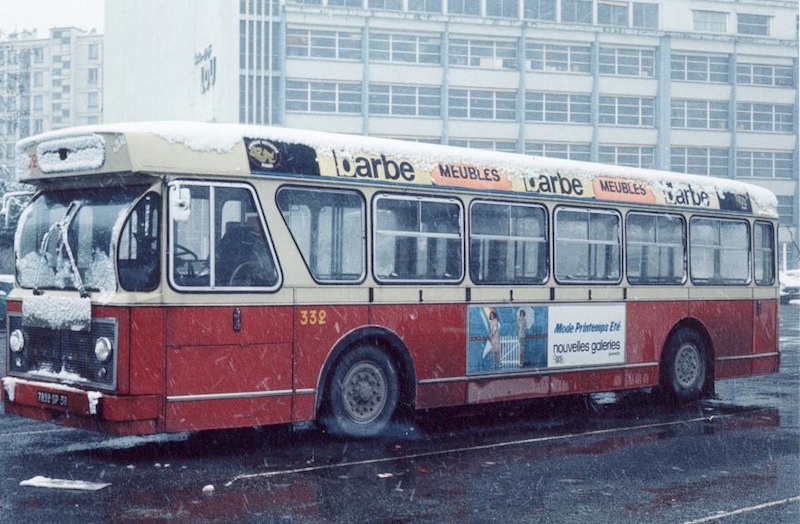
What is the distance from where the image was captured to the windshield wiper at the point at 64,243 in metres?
9.98

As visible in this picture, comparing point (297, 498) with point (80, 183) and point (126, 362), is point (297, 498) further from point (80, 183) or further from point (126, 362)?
point (80, 183)

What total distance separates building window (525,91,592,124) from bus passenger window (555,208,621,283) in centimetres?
5812

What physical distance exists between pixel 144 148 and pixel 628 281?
6.85m

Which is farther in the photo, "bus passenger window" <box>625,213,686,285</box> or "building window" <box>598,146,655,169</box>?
"building window" <box>598,146,655,169</box>

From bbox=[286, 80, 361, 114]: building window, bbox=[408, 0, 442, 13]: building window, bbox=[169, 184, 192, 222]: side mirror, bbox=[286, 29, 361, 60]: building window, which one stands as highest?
bbox=[408, 0, 442, 13]: building window

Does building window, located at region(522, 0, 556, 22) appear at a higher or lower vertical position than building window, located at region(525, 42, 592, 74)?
higher

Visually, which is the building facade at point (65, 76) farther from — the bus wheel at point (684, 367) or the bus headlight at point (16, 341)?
the bus headlight at point (16, 341)

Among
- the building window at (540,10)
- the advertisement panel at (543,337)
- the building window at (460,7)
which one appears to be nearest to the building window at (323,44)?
the building window at (460,7)

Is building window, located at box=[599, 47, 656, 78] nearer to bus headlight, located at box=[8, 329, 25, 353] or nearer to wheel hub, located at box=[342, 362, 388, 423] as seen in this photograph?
wheel hub, located at box=[342, 362, 388, 423]

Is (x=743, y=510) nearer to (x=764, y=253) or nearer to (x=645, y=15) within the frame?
(x=764, y=253)

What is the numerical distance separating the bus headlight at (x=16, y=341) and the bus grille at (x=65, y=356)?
0.12 feet

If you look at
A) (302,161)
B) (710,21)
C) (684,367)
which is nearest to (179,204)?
(302,161)

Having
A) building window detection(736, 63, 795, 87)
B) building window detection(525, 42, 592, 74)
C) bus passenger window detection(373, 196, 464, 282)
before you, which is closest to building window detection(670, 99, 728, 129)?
building window detection(736, 63, 795, 87)

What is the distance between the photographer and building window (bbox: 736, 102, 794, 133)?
250ft
